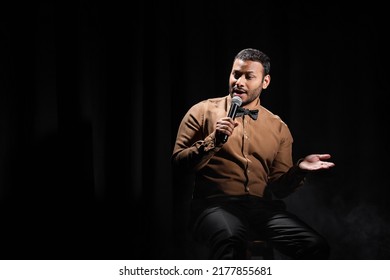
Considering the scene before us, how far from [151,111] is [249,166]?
69 centimetres

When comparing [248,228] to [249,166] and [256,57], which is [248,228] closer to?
[249,166]

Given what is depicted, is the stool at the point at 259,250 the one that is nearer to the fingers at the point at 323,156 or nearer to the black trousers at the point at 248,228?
the black trousers at the point at 248,228

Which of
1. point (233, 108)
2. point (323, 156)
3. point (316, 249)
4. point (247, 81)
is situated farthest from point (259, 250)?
point (247, 81)

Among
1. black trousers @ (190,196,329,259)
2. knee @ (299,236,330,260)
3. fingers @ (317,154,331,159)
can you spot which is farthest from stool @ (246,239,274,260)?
fingers @ (317,154,331,159)

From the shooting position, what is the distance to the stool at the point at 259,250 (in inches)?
124

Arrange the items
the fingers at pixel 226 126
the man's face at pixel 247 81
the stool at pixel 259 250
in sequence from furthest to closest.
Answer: the man's face at pixel 247 81 → the stool at pixel 259 250 → the fingers at pixel 226 126

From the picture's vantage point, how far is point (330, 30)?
3.56m

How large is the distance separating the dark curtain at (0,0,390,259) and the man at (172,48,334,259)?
4.8 inches

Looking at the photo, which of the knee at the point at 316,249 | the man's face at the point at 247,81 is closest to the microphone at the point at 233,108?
the man's face at the point at 247,81

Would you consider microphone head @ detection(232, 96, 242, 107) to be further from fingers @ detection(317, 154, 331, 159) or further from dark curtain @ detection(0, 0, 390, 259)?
fingers @ detection(317, 154, 331, 159)

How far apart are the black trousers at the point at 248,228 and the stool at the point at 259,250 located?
0.04 m

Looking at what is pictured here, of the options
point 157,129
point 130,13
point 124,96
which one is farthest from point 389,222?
point 130,13

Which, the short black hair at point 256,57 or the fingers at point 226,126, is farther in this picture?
the short black hair at point 256,57

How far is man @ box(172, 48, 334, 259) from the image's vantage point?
320 cm
